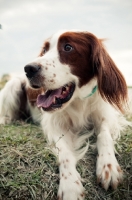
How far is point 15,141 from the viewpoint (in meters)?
3.35

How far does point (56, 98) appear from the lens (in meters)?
3.15

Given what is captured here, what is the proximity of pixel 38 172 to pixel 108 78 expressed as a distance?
4.13 ft

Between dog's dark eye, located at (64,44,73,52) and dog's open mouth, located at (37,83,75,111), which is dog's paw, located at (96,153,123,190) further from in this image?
dog's dark eye, located at (64,44,73,52)

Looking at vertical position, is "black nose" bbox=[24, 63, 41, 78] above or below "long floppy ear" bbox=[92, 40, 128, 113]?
above

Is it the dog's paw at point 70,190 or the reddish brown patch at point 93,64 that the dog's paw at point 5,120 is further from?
the dog's paw at point 70,190

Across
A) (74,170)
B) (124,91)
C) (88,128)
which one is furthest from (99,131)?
(74,170)

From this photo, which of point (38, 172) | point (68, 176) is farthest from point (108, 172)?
point (38, 172)

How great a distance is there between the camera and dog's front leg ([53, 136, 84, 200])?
249 cm

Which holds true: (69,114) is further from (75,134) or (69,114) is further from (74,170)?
(74,170)

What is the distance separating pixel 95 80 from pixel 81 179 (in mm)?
1110

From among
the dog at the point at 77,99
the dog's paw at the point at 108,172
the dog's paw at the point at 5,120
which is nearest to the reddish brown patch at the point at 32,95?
the dog's paw at the point at 5,120

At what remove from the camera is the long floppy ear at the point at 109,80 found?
10.8 ft

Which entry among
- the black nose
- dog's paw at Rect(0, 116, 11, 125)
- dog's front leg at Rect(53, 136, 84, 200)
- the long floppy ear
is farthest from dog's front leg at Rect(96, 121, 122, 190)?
dog's paw at Rect(0, 116, 11, 125)

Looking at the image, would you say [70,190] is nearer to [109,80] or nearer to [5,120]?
[109,80]
